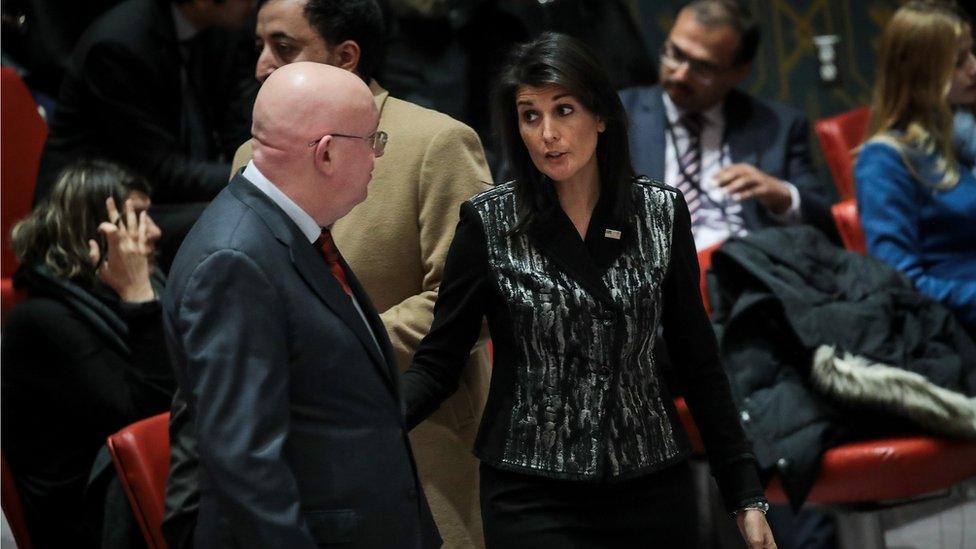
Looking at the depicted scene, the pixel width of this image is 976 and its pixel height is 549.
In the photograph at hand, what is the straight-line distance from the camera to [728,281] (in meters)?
3.11

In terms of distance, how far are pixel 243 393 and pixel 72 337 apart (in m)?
1.53

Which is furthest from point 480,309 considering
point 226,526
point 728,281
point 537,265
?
point 728,281

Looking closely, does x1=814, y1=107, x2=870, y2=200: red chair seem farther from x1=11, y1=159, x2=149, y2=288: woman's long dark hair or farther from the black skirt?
the black skirt

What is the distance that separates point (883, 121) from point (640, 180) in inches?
69.1

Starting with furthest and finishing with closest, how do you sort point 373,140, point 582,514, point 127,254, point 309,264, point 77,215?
point 77,215 → point 127,254 → point 582,514 → point 373,140 → point 309,264

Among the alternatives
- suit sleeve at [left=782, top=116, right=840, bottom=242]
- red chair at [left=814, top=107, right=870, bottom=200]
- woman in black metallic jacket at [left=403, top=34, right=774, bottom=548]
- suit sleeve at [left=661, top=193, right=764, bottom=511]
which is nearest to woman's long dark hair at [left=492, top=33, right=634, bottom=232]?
woman in black metallic jacket at [left=403, top=34, right=774, bottom=548]

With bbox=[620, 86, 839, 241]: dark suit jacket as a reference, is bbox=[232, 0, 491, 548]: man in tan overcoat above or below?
above

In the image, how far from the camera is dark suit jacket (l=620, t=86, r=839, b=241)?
3895 mm

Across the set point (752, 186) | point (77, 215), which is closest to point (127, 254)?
point (77, 215)

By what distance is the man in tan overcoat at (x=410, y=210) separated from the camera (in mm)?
2254

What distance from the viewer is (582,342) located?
200 centimetres

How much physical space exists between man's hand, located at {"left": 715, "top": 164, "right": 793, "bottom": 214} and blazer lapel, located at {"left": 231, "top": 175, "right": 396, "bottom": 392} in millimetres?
2174

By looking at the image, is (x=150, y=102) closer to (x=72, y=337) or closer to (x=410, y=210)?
(x=72, y=337)

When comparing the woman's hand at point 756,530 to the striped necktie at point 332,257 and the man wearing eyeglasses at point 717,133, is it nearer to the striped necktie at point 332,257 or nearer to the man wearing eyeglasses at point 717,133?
the striped necktie at point 332,257
